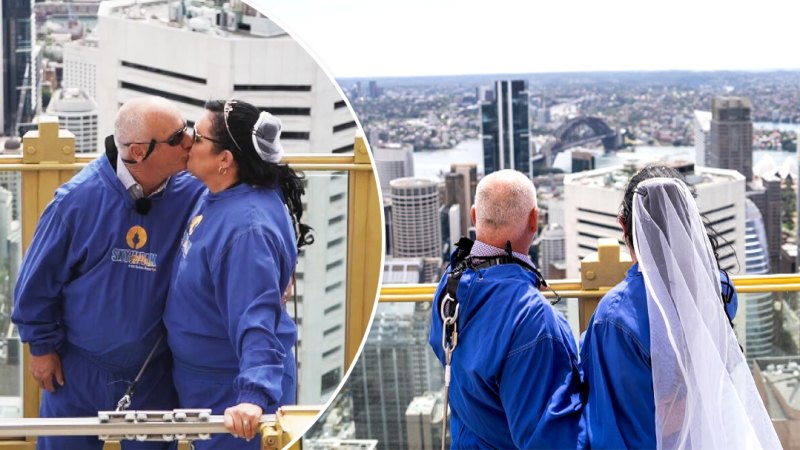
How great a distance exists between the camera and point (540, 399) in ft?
7.08

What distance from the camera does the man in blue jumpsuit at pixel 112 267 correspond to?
2.09 meters

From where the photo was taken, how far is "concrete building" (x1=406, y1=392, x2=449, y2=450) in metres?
3.12

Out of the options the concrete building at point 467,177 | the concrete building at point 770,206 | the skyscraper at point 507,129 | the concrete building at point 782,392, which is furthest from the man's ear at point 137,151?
the skyscraper at point 507,129

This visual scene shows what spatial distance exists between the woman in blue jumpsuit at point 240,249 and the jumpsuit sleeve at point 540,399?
0.46 m

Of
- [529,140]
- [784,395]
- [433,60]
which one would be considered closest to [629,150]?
[529,140]

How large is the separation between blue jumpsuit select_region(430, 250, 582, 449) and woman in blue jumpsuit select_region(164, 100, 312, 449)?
40 centimetres

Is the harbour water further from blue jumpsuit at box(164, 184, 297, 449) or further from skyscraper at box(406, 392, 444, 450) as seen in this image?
blue jumpsuit at box(164, 184, 297, 449)

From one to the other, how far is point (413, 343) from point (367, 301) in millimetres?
977

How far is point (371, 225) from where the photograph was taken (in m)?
2.14

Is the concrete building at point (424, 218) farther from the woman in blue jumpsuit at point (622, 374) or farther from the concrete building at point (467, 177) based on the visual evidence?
the woman in blue jumpsuit at point (622, 374)

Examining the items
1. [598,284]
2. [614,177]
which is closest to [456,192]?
[614,177]

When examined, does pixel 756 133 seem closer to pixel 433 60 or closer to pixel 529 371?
pixel 433 60

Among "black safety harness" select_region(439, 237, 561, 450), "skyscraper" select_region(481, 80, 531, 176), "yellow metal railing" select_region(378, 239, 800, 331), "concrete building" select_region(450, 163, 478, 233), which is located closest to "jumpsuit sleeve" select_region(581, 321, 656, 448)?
"black safety harness" select_region(439, 237, 561, 450)

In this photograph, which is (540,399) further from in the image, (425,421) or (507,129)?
(507,129)
